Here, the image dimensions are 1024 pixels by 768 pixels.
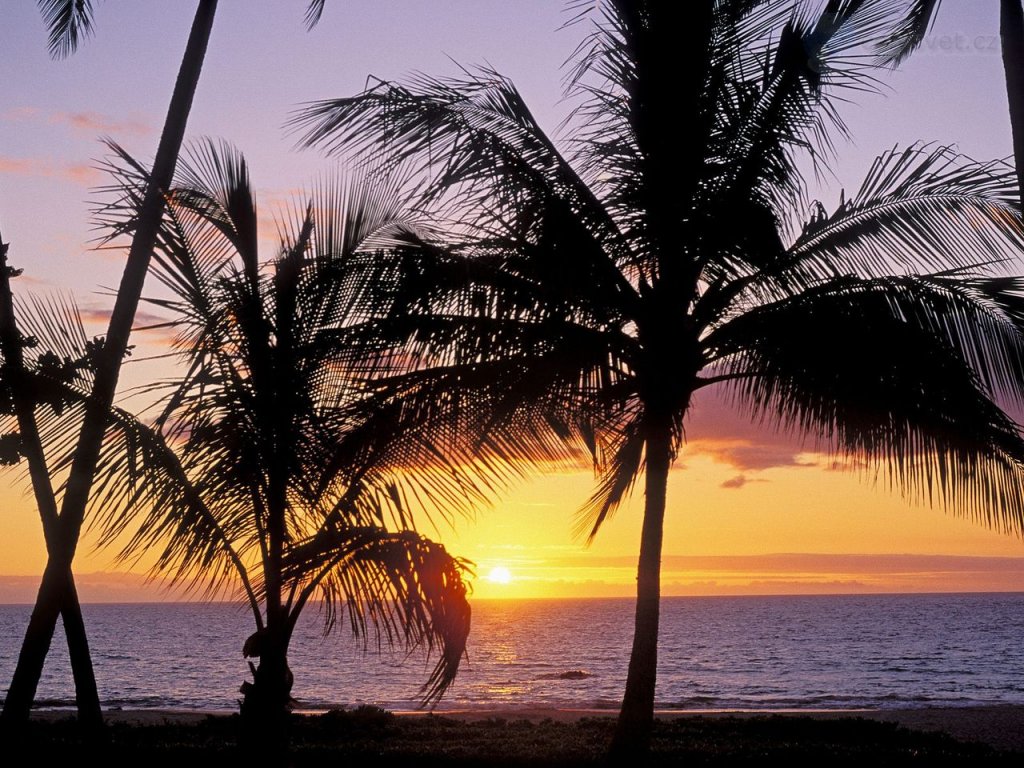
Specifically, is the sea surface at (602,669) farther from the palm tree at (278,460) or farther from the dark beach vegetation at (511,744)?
the palm tree at (278,460)

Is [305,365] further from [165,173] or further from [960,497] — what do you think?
[960,497]

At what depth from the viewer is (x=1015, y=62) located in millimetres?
8047

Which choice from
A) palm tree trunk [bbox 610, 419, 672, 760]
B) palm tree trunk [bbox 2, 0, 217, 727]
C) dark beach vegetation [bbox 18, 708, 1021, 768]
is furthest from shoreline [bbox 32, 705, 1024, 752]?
palm tree trunk [bbox 610, 419, 672, 760]

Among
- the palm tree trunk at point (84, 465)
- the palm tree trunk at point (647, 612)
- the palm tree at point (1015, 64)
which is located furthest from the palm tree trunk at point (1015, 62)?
the palm tree trunk at point (84, 465)

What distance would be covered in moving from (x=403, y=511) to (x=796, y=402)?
340 cm

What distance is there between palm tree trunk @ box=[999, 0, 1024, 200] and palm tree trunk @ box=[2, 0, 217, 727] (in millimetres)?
6832

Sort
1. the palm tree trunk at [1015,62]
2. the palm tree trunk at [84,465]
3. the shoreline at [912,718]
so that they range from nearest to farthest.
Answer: the palm tree trunk at [1015,62] < the palm tree trunk at [84,465] < the shoreline at [912,718]

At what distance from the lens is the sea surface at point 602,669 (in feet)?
119

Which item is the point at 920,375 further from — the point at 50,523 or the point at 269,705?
the point at 50,523

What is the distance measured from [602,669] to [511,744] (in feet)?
132

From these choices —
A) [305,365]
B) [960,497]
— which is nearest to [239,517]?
[305,365]

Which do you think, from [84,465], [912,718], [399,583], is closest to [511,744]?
[399,583]

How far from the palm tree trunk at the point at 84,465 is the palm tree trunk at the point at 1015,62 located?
6832 mm

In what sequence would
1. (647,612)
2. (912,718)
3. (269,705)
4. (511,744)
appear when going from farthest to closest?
(912,718) < (511,744) < (647,612) < (269,705)
